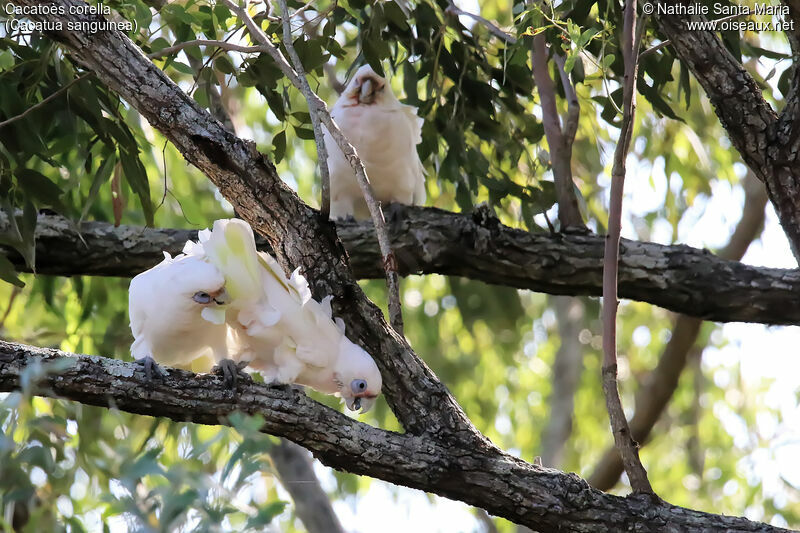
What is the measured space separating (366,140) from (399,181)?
0.61 feet

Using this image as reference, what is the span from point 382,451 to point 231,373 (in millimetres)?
320

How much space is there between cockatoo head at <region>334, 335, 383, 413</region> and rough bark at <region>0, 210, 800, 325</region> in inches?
27.2

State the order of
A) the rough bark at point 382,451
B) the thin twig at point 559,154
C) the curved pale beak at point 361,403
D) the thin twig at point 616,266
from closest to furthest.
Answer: the rough bark at point 382,451, the thin twig at point 616,266, the curved pale beak at point 361,403, the thin twig at point 559,154

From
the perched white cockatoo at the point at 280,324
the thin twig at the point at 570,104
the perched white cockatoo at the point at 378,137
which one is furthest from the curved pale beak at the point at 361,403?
the perched white cockatoo at the point at 378,137

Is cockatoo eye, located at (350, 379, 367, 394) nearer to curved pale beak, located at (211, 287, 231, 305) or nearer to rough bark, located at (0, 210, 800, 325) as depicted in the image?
curved pale beak, located at (211, 287, 231, 305)

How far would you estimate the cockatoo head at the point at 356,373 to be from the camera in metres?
1.87

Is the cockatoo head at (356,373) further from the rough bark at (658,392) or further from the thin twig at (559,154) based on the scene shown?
the rough bark at (658,392)

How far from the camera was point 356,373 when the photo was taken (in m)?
1.87

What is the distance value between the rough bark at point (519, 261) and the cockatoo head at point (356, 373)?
2.27ft

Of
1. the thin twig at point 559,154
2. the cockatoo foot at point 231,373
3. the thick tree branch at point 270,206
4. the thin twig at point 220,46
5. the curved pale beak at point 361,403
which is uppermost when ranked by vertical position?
the thin twig at point 559,154

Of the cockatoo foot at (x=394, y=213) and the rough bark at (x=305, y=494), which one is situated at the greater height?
the cockatoo foot at (x=394, y=213)

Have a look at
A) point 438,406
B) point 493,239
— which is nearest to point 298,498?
point 493,239

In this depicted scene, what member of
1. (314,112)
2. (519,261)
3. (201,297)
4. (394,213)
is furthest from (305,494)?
(314,112)

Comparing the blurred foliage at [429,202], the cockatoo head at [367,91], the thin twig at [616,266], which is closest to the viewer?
the blurred foliage at [429,202]
